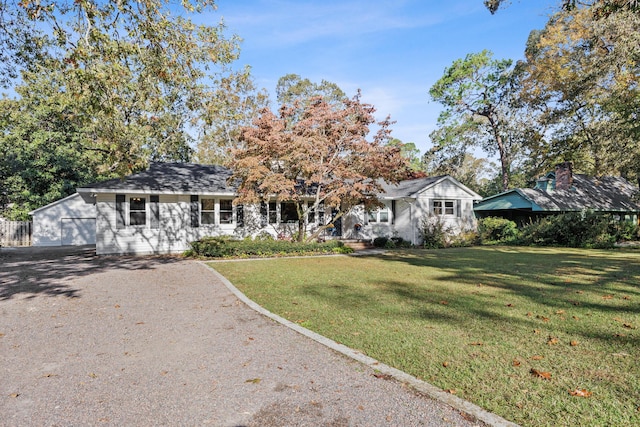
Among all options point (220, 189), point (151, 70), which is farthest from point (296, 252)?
point (151, 70)

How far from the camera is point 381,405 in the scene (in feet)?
10.1

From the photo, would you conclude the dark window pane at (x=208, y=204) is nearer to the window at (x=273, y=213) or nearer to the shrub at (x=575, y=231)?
the window at (x=273, y=213)

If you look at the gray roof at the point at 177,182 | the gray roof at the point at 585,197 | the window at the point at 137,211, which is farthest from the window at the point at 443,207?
the window at the point at 137,211

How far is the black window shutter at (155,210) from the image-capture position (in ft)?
55.6

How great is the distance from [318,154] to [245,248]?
5.04m

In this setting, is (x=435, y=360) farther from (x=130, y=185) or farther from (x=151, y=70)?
(x=130, y=185)

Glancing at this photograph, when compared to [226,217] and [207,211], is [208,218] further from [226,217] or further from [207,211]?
[226,217]

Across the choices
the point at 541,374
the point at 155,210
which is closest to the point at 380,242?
the point at 155,210

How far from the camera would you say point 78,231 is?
80.2 feet

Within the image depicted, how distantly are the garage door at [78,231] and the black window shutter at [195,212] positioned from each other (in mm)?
11378

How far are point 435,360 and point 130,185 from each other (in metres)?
16.0

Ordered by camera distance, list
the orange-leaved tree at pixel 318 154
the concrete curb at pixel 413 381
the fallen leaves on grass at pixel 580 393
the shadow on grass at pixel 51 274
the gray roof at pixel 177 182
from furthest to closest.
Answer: the gray roof at pixel 177 182, the orange-leaved tree at pixel 318 154, the shadow on grass at pixel 51 274, the fallen leaves on grass at pixel 580 393, the concrete curb at pixel 413 381

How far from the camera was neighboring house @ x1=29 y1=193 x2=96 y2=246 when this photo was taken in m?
23.6

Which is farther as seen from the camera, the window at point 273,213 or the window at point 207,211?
the window at point 273,213
